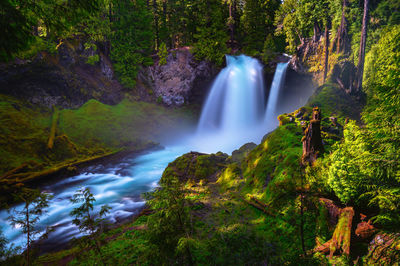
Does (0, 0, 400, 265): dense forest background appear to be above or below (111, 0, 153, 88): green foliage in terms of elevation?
below

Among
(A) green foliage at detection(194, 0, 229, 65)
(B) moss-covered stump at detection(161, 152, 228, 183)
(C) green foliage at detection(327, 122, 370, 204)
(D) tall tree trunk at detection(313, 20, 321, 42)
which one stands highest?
(A) green foliage at detection(194, 0, 229, 65)

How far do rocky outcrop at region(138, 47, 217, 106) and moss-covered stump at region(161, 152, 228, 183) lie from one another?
58.5 ft

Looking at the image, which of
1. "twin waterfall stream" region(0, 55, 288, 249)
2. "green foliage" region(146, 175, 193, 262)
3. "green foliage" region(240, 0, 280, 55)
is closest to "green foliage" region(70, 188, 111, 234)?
"green foliage" region(146, 175, 193, 262)

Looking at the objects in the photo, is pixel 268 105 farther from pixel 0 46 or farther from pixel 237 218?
pixel 0 46

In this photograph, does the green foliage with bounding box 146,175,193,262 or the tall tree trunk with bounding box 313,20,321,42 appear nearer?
the green foliage with bounding box 146,175,193,262

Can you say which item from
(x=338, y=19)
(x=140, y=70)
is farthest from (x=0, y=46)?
(x=140, y=70)

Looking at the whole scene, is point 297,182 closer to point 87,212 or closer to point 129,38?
point 87,212

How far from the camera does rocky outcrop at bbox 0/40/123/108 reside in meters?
16.0

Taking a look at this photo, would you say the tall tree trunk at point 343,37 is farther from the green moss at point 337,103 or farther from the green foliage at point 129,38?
the green foliage at point 129,38

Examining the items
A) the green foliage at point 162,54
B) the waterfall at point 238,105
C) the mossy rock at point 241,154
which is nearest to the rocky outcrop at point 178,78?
the green foliage at point 162,54

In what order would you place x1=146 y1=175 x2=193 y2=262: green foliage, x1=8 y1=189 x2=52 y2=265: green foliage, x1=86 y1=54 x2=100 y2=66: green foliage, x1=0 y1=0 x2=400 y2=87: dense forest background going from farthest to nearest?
x1=86 y1=54 x2=100 y2=66: green foliage, x1=0 y1=0 x2=400 y2=87: dense forest background, x1=8 y1=189 x2=52 y2=265: green foliage, x1=146 y1=175 x2=193 y2=262: green foliage

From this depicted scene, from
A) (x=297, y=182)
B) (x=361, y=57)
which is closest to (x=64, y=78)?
(x=297, y=182)

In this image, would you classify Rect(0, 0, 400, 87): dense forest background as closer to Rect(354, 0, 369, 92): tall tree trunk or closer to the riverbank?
Rect(354, 0, 369, 92): tall tree trunk

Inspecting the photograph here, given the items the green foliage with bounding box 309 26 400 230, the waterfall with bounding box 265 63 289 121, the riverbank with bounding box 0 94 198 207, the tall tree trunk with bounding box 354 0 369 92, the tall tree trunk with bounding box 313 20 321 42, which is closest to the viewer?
the green foliage with bounding box 309 26 400 230
